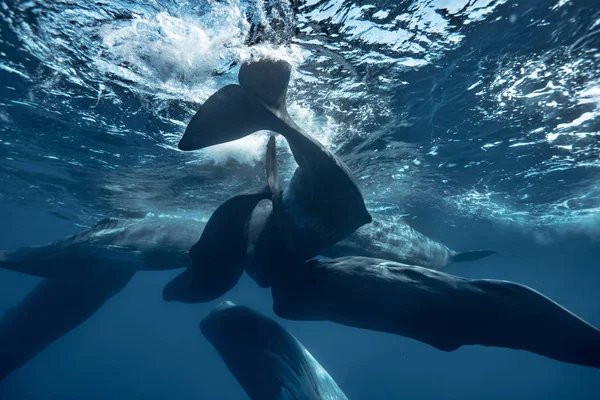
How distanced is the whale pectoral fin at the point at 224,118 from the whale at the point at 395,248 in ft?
20.8

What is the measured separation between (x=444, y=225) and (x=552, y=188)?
7.89 metres

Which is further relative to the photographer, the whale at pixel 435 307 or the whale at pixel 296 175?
the whale at pixel 296 175

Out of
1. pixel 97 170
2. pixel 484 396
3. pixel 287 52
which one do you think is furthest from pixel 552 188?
pixel 484 396

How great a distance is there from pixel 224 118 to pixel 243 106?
318 mm

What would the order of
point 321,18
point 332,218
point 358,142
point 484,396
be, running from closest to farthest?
point 332,218 → point 321,18 → point 358,142 → point 484,396

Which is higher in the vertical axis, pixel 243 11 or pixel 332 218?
pixel 243 11

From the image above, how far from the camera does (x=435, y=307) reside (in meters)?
4.77

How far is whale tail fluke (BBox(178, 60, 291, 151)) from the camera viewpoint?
4.44 meters

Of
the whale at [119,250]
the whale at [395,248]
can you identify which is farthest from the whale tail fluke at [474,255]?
the whale at [119,250]

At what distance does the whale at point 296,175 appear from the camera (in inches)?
177

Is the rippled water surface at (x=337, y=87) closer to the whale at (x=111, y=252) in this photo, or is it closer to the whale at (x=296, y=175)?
the whale at (x=296, y=175)

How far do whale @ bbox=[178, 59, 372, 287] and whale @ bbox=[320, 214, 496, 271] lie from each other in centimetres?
466

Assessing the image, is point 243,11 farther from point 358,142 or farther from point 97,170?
point 97,170

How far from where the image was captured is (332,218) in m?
5.46
